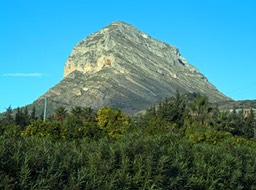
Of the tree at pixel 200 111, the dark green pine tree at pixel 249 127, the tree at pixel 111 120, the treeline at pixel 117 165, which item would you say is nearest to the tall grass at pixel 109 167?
the treeline at pixel 117 165

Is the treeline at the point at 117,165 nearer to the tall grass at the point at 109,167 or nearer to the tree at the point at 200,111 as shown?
the tall grass at the point at 109,167

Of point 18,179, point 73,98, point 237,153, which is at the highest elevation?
point 73,98

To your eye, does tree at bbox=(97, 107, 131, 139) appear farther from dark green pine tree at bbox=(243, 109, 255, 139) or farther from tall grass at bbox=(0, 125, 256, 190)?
tall grass at bbox=(0, 125, 256, 190)

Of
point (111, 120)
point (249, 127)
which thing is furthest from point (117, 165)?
point (249, 127)

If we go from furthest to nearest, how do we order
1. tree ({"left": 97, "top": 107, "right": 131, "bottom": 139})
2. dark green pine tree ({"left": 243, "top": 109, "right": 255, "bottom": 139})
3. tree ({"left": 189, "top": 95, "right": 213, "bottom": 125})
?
dark green pine tree ({"left": 243, "top": 109, "right": 255, "bottom": 139}), tree ({"left": 189, "top": 95, "right": 213, "bottom": 125}), tree ({"left": 97, "top": 107, "right": 131, "bottom": 139})

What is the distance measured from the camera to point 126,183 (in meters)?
7.48

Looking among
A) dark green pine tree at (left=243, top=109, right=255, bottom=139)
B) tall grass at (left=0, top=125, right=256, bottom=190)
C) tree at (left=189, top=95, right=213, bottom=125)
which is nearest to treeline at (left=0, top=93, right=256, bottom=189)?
tall grass at (left=0, top=125, right=256, bottom=190)

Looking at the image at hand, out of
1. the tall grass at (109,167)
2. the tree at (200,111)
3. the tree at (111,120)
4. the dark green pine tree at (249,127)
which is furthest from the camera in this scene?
the dark green pine tree at (249,127)

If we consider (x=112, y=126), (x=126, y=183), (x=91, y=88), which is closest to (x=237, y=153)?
(x=126, y=183)

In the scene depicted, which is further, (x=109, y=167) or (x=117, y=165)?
(x=117, y=165)

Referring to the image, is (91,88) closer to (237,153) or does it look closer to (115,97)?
(115,97)

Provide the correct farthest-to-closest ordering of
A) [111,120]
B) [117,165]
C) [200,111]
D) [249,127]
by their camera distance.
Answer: [249,127] < [200,111] < [111,120] < [117,165]

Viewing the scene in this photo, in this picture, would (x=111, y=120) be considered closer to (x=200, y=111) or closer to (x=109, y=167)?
(x=200, y=111)

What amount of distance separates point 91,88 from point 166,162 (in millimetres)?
187827
